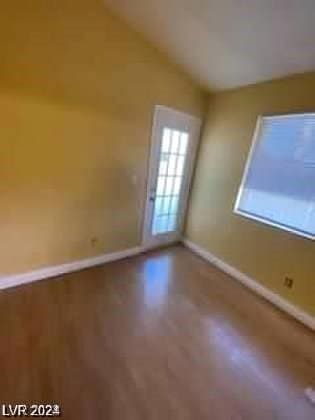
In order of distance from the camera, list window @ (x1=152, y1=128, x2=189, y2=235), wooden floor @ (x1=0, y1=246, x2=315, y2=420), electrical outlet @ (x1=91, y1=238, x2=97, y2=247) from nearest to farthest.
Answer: wooden floor @ (x1=0, y1=246, x2=315, y2=420) → electrical outlet @ (x1=91, y1=238, x2=97, y2=247) → window @ (x1=152, y1=128, x2=189, y2=235)

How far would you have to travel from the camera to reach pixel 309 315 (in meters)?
2.67

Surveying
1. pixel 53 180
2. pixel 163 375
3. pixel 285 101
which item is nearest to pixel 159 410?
pixel 163 375

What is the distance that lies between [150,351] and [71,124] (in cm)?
232

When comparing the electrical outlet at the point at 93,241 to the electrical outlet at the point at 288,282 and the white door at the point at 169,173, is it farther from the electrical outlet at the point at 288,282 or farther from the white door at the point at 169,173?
the electrical outlet at the point at 288,282

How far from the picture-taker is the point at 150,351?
82.7 inches

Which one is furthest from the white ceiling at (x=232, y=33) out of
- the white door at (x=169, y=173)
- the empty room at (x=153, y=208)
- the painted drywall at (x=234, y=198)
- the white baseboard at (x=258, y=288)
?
the white baseboard at (x=258, y=288)

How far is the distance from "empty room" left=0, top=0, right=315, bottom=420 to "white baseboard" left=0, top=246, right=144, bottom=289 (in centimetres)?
2

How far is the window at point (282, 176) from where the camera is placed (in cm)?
271

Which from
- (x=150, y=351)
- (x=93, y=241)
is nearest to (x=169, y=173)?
(x=93, y=241)

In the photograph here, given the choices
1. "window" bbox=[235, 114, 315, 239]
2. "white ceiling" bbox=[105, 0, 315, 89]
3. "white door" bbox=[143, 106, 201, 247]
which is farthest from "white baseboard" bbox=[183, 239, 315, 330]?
"white ceiling" bbox=[105, 0, 315, 89]

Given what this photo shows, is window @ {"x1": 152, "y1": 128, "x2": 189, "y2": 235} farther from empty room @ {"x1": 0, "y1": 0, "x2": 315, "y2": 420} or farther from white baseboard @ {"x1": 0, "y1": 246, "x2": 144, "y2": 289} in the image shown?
white baseboard @ {"x1": 0, "y1": 246, "x2": 144, "y2": 289}

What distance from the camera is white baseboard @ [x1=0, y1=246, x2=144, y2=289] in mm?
2689

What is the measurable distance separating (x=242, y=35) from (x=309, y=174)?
5.02 feet

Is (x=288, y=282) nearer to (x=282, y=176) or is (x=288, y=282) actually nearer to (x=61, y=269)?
(x=282, y=176)
